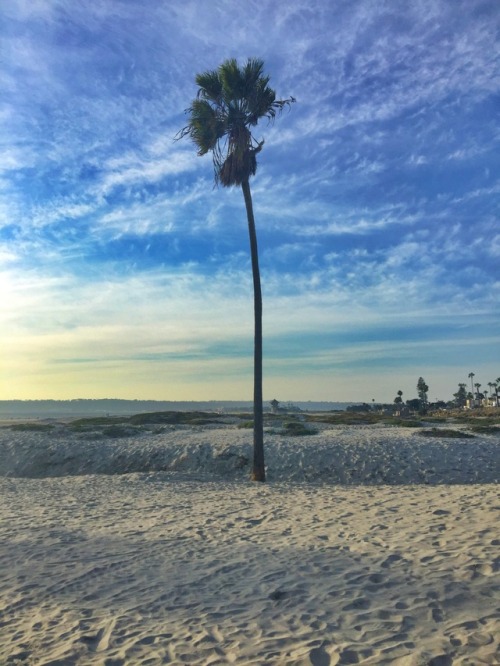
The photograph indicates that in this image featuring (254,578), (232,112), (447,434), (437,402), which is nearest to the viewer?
(254,578)

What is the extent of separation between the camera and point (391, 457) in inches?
995

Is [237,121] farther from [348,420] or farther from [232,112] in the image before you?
[348,420]

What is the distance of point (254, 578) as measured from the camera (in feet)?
26.8

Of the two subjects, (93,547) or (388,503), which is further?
(388,503)

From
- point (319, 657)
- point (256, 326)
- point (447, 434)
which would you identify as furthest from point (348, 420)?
point (319, 657)

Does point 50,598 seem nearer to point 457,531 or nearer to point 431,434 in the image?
Result: point 457,531

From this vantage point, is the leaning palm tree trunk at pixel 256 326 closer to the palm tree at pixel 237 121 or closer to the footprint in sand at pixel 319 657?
the palm tree at pixel 237 121

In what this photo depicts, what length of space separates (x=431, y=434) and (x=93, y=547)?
27.6 m

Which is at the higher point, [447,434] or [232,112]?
[232,112]

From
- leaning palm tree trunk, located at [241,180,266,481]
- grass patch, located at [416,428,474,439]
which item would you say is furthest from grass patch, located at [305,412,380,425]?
leaning palm tree trunk, located at [241,180,266,481]

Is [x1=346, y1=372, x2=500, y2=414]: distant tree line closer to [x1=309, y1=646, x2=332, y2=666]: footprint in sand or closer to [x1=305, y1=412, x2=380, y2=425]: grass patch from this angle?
[x1=305, y1=412, x2=380, y2=425]: grass patch

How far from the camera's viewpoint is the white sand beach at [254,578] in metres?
6.10

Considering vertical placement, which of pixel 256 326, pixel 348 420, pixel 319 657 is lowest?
pixel 319 657

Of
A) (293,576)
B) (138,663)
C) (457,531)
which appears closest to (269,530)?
(293,576)
